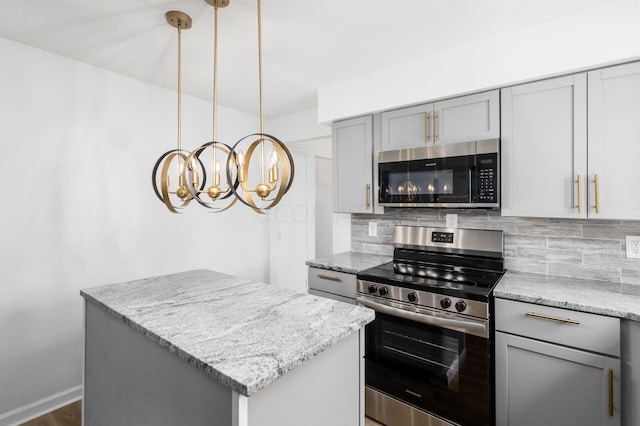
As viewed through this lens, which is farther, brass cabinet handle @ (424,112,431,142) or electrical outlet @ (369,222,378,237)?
electrical outlet @ (369,222,378,237)

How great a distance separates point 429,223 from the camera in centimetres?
263

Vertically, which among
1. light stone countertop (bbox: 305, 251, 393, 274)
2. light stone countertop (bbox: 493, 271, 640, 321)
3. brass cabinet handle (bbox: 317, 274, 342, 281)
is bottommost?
brass cabinet handle (bbox: 317, 274, 342, 281)

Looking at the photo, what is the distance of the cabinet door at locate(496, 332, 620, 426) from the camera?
1500mm

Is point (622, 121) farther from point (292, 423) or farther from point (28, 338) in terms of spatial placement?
point (28, 338)

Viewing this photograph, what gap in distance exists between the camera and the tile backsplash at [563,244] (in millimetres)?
1922

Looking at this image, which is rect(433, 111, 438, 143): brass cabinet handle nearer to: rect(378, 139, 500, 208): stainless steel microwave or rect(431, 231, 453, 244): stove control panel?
rect(378, 139, 500, 208): stainless steel microwave

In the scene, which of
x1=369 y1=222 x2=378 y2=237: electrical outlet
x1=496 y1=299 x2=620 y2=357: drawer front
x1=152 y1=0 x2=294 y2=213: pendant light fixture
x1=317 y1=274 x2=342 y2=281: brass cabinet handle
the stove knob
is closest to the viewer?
x1=152 y1=0 x2=294 y2=213: pendant light fixture

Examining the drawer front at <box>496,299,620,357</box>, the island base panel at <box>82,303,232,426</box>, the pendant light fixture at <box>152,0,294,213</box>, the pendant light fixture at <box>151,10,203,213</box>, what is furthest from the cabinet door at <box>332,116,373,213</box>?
the island base panel at <box>82,303,232,426</box>

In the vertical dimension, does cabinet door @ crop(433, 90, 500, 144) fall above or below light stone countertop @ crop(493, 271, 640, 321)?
above

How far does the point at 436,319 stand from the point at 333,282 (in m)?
0.82

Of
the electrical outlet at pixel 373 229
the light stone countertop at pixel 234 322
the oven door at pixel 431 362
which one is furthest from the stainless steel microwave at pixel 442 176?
the light stone countertop at pixel 234 322

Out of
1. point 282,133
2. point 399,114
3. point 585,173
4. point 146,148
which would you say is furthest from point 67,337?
point 585,173

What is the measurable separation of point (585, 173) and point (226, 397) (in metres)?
2.12

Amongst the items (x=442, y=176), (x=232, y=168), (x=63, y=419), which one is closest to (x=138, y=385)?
(x=232, y=168)
